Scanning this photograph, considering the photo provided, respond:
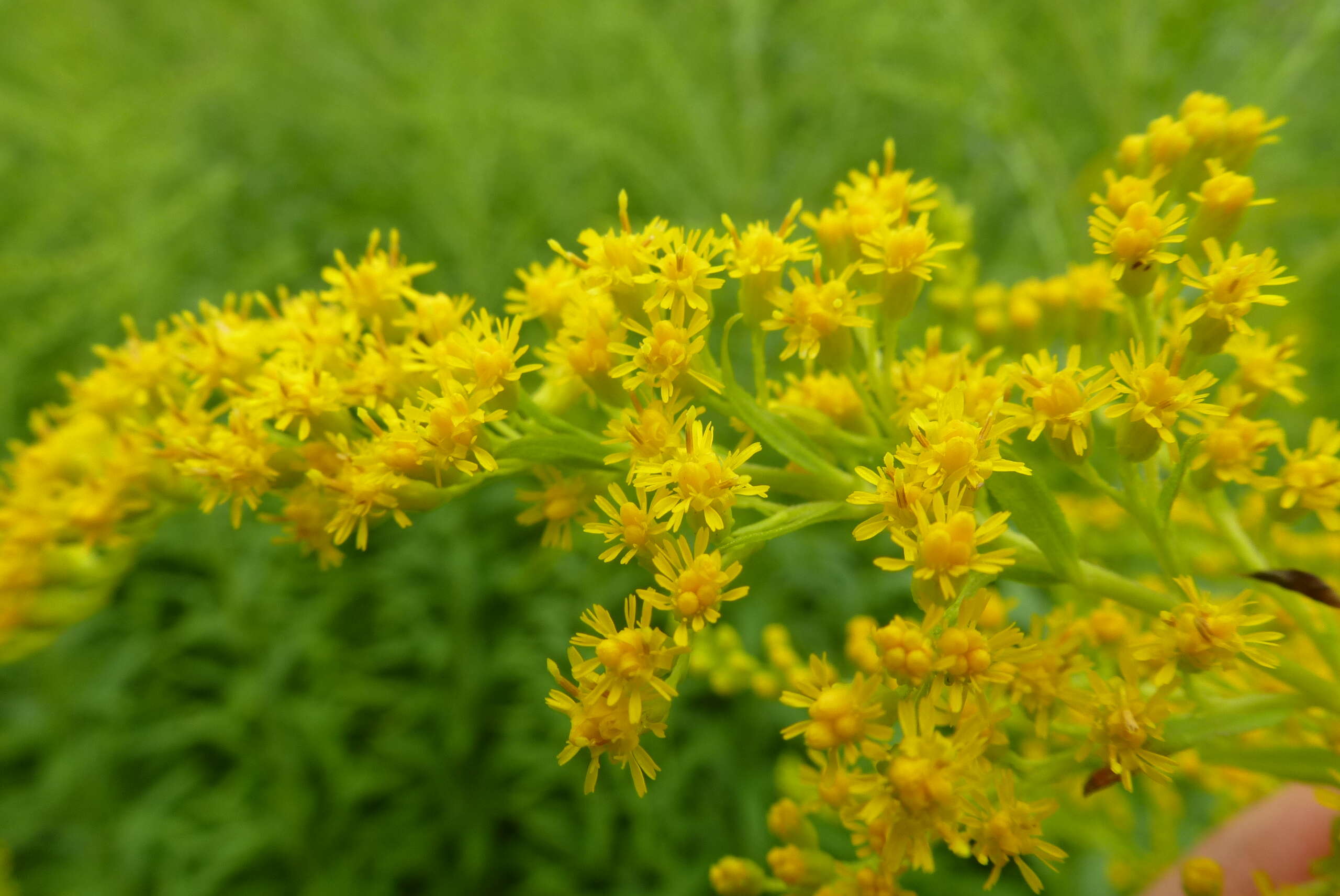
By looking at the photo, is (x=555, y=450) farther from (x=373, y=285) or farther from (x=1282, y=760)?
(x=1282, y=760)

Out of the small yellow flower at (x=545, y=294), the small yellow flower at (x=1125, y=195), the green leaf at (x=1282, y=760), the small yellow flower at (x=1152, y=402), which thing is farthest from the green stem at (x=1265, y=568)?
the small yellow flower at (x=545, y=294)

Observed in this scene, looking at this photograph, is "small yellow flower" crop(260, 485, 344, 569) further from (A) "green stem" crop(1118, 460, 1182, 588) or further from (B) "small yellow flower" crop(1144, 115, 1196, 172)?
(B) "small yellow flower" crop(1144, 115, 1196, 172)

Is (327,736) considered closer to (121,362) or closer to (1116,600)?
(121,362)

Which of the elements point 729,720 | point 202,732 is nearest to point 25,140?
point 202,732

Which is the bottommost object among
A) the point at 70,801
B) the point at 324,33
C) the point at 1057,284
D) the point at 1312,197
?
the point at 70,801

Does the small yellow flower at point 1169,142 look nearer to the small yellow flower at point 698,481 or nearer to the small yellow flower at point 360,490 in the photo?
the small yellow flower at point 698,481

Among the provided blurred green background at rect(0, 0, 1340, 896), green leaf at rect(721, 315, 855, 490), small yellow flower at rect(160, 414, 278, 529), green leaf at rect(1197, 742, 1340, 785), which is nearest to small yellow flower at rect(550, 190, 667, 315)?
green leaf at rect(721, 315, 855, 490)
